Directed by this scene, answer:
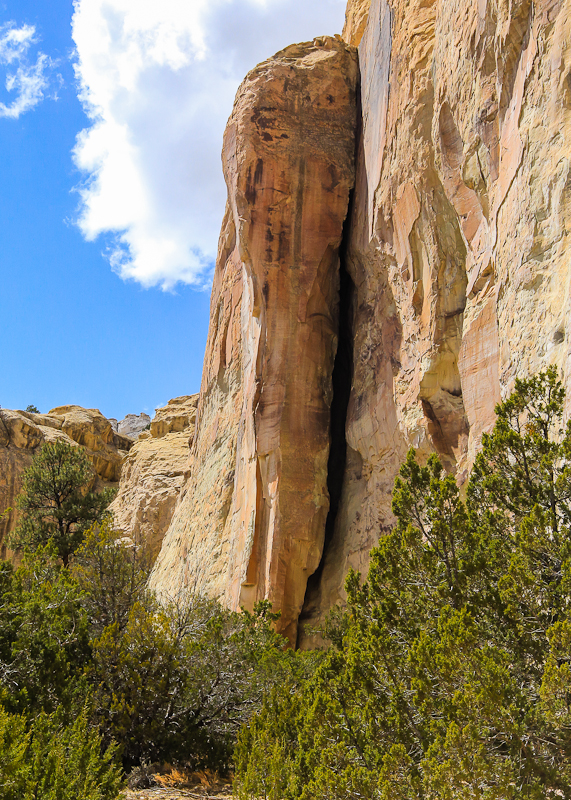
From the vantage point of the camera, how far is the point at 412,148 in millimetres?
14602

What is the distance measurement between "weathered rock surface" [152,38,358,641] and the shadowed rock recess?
0.19 feet

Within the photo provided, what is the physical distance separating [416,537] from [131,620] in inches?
206

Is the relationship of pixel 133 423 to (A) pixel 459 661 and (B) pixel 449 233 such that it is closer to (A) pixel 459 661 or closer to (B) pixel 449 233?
(B) pixel 449 233

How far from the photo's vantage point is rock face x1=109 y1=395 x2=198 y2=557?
30.8m

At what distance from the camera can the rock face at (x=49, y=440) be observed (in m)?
34.8

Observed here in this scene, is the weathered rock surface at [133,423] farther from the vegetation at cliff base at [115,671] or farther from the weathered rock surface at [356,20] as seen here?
the vegetation at cliff base at [115,671]

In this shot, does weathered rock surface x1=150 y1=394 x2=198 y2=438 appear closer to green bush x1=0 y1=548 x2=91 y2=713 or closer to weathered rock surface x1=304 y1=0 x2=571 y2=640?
weathered rock surface x1=304 y1=0 x2=571 y2=640

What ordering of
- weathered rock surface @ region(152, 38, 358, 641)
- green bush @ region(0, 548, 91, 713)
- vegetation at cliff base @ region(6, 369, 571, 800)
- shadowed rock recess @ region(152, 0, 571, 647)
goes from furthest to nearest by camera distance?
weathered rock surface @ region(152, 38, 358, 641) < shadowed rock recess @ region(152, 0, 571, 647) < green bush @ region(0, 548, 91, 713) < vegetation at cliff base @ region(6, 369, 571, 800)

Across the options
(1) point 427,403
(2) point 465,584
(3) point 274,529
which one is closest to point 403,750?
(2) point 465,584

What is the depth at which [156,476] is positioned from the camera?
32.1 m

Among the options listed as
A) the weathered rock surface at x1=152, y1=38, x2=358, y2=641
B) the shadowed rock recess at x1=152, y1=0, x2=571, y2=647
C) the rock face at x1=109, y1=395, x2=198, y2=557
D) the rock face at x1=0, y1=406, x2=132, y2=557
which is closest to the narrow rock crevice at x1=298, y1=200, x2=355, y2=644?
the shadowed rock recess at x1=152, y1=0, x2=571, y2=647

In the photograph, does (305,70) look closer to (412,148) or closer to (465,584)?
(412,148)

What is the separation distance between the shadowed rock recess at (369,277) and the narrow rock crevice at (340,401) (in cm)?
7

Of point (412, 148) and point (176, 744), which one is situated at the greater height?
point (412, 148)
